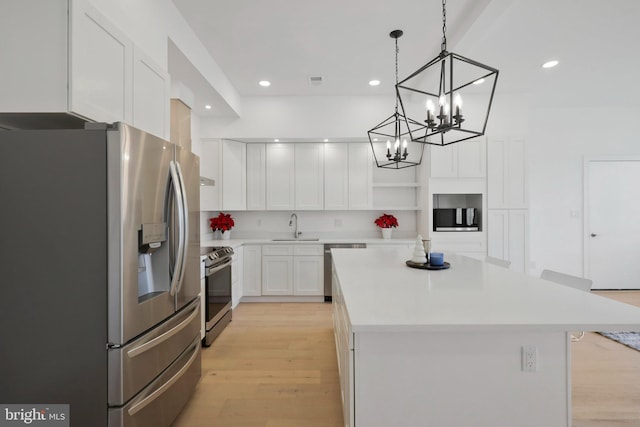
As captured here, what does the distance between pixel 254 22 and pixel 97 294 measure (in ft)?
8.11

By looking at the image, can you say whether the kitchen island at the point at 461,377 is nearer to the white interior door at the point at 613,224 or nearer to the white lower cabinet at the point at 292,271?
the white lower cabinet at the point at 292,271

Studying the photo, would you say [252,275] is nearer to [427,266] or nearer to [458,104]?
[427,266]

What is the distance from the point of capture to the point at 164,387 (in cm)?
162

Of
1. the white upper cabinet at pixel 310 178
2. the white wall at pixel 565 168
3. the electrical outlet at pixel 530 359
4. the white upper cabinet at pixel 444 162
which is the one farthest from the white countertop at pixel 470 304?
the white wall at pixel 565 168

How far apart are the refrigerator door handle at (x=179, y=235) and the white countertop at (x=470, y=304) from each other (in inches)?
35.8

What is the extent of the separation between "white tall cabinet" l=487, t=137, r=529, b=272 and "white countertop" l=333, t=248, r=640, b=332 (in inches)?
96.0

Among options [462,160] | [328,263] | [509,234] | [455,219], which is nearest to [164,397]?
[328,263]

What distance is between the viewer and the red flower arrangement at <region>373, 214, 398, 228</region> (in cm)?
466

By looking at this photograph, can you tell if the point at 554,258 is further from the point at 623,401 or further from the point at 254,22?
the point at 254,22

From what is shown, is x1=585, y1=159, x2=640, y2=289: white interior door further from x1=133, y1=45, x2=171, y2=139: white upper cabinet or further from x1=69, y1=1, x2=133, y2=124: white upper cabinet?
x1=69, y1=1, x2=133, y2=124: white upper cabinet

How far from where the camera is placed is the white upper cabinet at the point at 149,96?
1.83 meters

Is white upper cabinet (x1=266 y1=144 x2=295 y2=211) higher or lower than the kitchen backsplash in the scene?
higher

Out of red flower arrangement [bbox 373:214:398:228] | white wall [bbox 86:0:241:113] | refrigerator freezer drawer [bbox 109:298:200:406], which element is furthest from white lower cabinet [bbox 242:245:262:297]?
refrigerator freezer drawer [bbox 109:298:200:406]

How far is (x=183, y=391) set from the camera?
1.85 metres
